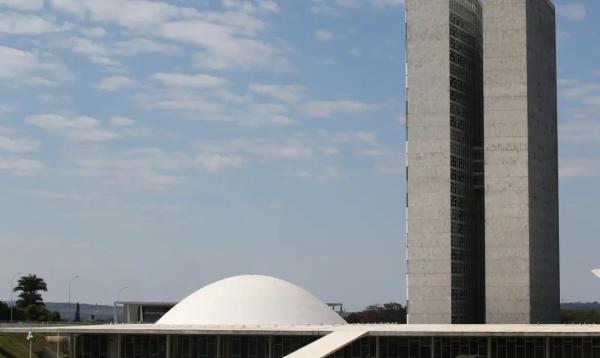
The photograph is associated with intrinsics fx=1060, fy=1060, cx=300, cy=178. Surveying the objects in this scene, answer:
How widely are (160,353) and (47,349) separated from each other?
120 feet


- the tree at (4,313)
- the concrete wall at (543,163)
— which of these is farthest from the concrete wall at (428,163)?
the tree at (4,313)

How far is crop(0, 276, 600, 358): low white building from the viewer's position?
326ft

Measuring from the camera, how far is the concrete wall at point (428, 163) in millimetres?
132625

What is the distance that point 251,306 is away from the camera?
116625mm

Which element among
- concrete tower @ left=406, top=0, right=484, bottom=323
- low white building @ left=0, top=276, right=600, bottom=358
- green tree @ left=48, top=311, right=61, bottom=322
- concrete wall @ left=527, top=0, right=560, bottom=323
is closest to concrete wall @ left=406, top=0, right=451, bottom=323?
concrete tower @ left=406, top=0, right=484, bottom=323

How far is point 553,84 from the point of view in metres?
150

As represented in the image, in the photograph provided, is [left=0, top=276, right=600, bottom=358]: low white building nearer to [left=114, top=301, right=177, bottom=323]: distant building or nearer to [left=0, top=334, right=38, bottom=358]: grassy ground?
[left=0, top=334, right=38, bottom=358]: grassy ground

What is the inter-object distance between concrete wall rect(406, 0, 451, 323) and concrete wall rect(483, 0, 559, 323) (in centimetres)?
524

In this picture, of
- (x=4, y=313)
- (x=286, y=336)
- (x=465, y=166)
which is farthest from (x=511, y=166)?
(x=4, y=313)

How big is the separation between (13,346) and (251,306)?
3460cm

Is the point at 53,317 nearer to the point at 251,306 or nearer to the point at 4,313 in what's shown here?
the point at 4,313

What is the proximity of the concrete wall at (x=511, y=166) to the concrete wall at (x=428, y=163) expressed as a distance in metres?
5.24

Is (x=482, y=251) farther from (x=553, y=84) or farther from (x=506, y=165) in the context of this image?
(x=553, y=84)

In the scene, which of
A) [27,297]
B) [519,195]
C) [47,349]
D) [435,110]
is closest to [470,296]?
[519,195]
